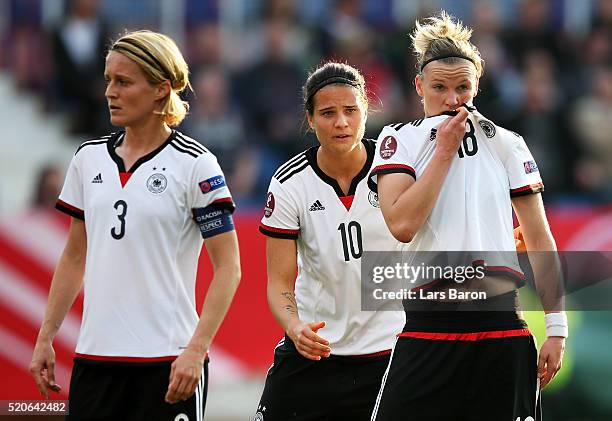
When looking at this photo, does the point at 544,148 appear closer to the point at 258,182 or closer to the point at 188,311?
the point at 258,182

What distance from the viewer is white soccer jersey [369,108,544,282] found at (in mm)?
4113

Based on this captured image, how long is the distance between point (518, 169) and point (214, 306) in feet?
4.44

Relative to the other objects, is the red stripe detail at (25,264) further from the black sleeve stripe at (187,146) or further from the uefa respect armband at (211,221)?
the uefa respect armband at (211,221)

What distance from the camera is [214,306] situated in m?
4.54

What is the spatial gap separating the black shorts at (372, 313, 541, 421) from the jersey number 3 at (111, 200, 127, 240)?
1.35 metres

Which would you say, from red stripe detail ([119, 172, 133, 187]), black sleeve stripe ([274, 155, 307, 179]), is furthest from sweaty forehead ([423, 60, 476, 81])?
red stripe detail ([119, 172, 133, 187])

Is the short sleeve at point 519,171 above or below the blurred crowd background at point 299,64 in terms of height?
below

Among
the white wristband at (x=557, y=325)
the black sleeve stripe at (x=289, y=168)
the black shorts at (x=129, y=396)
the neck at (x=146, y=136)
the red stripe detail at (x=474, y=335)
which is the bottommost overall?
the black shorts at (x=129, y=396)

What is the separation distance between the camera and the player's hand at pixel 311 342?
454 centimetres

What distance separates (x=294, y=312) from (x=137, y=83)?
1.24m

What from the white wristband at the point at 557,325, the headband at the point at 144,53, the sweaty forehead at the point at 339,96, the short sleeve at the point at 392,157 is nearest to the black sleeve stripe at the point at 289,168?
the sweaty forehead at the point at 339,96

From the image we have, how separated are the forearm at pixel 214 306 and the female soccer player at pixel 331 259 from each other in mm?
514

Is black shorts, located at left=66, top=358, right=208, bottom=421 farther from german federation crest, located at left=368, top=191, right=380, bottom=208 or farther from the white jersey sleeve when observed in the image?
the white jersey sleeve

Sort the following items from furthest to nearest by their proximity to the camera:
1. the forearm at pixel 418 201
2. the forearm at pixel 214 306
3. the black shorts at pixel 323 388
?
the black shorts at pixel 323 388 < the forearm at pixel 214 306 < the forearm at pixel 418 201
